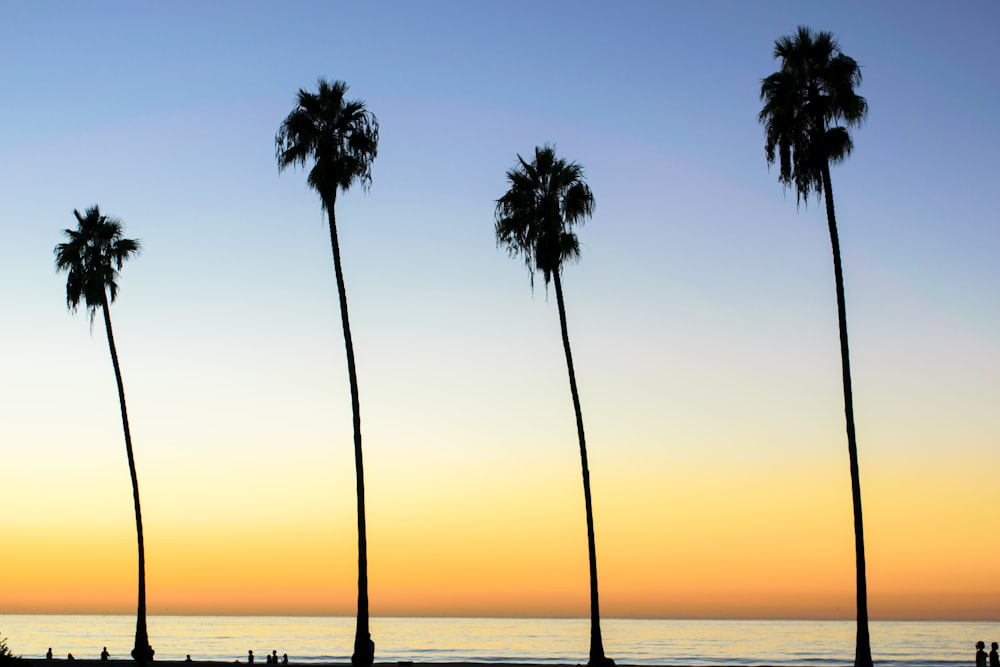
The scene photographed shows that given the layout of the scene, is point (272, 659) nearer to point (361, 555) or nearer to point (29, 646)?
point (361, 555)

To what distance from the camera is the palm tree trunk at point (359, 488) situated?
36.2 m

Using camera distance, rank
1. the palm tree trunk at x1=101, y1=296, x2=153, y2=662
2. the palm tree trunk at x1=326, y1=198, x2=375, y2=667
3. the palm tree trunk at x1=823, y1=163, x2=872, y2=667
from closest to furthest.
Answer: the palm tree trunk at x1=823, y1=163, x2=872, y2=667, the palm tree trunk at x1=326, y1=198, x2=375, y2=667, the palm tree trunk at x1=101, y1=296, x2=153, y2=662

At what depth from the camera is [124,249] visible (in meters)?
49.4

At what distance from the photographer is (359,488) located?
37.1 meters

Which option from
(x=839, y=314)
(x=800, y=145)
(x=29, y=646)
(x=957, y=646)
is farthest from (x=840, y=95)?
(x=29, y=646)

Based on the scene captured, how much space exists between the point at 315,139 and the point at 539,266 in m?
9.74

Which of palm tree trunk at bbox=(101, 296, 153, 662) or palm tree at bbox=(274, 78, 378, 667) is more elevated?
palm tree at bbox=(274, 78, 378, 667)

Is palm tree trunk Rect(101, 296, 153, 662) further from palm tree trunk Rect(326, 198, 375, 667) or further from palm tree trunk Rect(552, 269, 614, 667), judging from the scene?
palm tree trunk Rect(552, 269, 614, 667)

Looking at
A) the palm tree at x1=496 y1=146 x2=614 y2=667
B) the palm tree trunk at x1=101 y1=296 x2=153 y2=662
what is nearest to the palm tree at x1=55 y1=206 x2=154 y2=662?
the palm tree trunk at x1=101 y1=296 x2=153 y2=662

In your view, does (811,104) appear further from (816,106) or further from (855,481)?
(855,481)

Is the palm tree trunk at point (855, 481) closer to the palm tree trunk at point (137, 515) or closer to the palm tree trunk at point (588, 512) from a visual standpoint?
the palm tree trunk at point (588, 512)

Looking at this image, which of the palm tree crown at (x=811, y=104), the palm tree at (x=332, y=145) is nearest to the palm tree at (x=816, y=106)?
the palm tree crown at (x=811, y=104)

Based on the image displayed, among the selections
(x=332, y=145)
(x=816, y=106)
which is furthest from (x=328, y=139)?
(x=816, y=106)

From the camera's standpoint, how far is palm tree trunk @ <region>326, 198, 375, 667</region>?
36188mm
